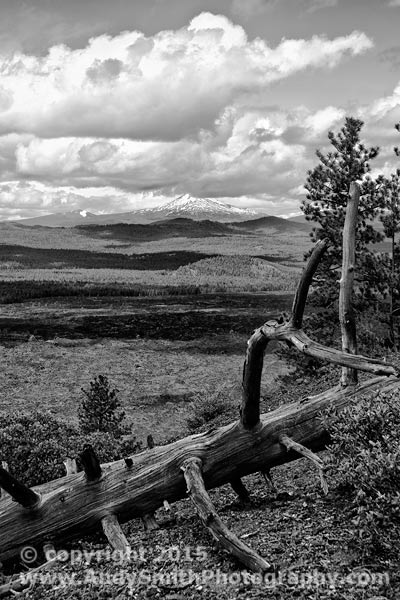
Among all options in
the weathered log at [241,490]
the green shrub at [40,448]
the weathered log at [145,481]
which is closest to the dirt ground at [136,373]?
the green shrub at [40,448]

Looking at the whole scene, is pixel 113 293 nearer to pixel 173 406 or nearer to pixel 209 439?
pixel 173 406

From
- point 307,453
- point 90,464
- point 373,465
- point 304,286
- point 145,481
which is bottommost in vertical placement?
point 145,481

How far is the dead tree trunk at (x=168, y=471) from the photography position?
854 cm

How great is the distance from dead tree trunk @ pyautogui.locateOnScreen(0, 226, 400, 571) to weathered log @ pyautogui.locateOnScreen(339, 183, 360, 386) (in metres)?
0.56

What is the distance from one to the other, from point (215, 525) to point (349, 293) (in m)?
4.83

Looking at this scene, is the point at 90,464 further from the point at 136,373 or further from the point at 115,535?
the point at 136,373

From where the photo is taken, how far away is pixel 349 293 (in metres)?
9.66

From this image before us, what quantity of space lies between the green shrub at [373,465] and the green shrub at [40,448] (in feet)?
29.2

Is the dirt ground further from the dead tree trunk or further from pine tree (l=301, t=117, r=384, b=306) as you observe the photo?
the dead tree trunk

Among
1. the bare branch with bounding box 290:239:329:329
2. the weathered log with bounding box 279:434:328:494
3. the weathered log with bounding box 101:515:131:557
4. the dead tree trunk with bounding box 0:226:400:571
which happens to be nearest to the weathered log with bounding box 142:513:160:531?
the dead tree trunk with bounding box 0:226:400:571

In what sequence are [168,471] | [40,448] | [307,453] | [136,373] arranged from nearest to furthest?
[307,453]
[168,471]
[40,448]
[136,373]

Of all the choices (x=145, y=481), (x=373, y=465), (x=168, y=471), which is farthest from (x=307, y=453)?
(x=145, y=481)

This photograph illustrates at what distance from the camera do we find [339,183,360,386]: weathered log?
9.43 metres

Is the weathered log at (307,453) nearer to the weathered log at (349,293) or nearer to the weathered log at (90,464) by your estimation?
the weathered log at (349,293)
